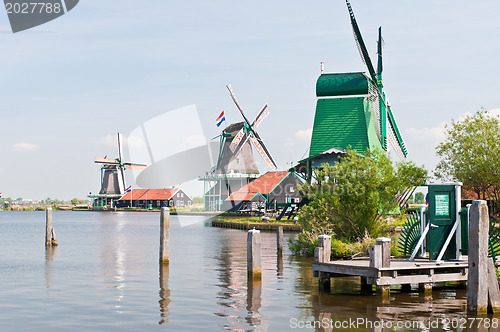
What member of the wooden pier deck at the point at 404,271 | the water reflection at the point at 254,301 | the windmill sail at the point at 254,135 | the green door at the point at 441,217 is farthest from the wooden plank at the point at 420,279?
the windmill sail at the point at 254,135

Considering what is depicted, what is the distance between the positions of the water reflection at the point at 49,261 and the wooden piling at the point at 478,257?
1374 cm

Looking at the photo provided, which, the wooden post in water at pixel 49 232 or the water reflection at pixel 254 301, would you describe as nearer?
the water reflection at pixel 254 301

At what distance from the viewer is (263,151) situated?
84562 mm

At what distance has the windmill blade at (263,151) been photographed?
8381 centimetres

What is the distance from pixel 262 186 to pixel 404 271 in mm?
61639

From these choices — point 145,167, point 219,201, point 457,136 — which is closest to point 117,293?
point 457,136

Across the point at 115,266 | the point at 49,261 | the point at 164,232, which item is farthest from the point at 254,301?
the point at 49,261

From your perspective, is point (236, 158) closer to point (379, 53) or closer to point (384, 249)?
point (379, 53)

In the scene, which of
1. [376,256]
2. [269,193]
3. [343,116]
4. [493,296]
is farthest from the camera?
[269,193]

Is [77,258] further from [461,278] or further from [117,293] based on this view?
[461,278]

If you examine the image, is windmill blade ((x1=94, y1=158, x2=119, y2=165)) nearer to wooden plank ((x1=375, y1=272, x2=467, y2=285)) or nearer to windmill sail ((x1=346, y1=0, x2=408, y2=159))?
windmill sail ((x1=346, y1=0, x2=408, y2=159))

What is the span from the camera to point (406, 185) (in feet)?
88.0

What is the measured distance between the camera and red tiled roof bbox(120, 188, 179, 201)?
459 ft

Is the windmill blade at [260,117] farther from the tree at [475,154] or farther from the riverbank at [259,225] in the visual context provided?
the tree at [475,154]
